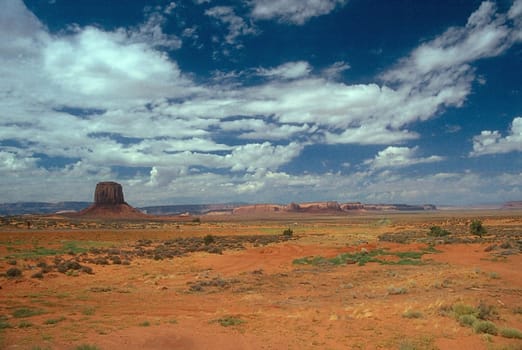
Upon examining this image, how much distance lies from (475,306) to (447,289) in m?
3.57

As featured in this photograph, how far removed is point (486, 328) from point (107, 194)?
546 ft

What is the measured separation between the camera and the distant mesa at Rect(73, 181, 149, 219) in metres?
152

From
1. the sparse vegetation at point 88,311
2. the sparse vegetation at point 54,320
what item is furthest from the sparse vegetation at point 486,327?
the sparse vegetation at point 54,320

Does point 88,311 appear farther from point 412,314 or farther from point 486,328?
point 486,328

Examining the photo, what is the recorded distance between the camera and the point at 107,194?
521 feet

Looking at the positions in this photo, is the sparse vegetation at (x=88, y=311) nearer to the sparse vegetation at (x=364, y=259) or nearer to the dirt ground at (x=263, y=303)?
the dirt ground at (x=263, y=303)

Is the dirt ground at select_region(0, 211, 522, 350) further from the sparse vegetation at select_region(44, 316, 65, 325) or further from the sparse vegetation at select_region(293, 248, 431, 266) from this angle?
the sparse vegetation at select_region(293, 248, 431, 266)

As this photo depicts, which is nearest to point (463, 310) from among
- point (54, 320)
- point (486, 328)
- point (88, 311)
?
point (486, 328)

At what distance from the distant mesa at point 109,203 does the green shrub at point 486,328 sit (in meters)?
152

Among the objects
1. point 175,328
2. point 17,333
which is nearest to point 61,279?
point 17,333

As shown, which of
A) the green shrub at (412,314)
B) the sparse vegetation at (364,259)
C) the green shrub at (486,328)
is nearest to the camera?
the green shrub at (486,328)

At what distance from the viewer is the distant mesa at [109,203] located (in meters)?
152

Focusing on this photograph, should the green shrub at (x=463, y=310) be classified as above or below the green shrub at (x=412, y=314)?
above

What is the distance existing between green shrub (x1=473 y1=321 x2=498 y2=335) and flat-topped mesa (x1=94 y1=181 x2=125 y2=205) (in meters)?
165
